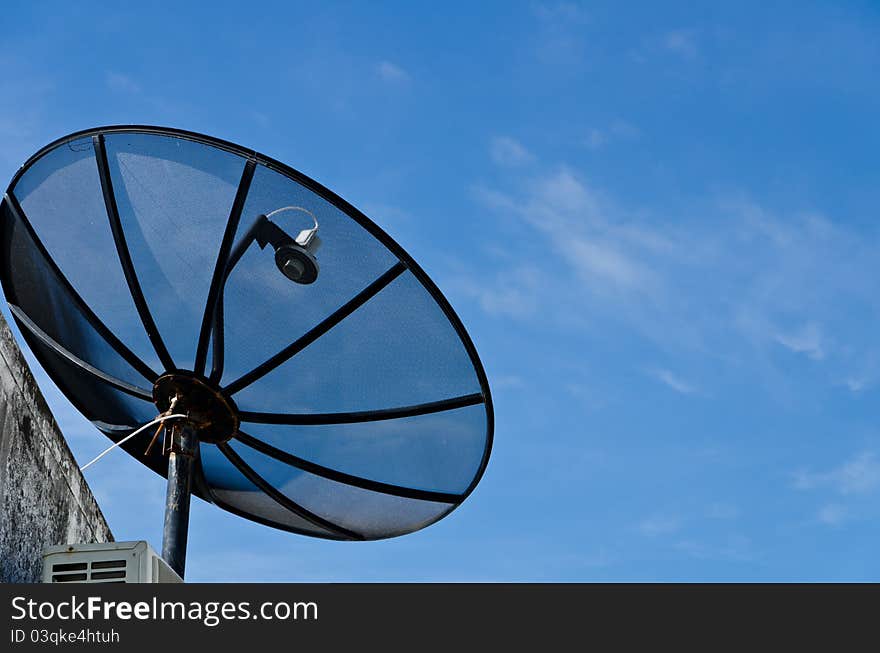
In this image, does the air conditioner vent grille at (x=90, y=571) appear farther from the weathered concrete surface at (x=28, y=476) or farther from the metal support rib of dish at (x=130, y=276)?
the metal support rib of dish at (x=130, y=276)

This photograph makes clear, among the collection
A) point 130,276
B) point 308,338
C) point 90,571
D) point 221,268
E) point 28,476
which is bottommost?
point 90,571

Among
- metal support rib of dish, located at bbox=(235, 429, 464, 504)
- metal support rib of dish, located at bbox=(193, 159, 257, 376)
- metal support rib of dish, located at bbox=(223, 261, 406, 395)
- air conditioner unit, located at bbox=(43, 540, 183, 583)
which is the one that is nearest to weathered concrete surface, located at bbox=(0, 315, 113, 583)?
air conditioner unit, located at bbox=(43, 540, 183, 583)

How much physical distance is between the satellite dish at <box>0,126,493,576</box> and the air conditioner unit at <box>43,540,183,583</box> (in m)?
0.53

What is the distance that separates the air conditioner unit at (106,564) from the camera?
16.7ft

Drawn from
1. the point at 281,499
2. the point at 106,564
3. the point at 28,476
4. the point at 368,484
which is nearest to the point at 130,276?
the point at 28,476

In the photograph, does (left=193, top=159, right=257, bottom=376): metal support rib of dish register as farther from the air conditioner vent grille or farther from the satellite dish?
the air conditioner vent grille

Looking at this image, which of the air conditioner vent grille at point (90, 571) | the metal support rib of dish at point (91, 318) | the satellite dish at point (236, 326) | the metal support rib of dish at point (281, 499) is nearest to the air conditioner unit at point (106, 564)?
the air conditioner vent grille at point (90, 571)

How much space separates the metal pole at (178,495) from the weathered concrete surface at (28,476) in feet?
2.38

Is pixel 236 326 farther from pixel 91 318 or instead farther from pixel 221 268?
pixel 91 318

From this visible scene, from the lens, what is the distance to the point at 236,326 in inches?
241

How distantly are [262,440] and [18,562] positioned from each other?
5.27 feet

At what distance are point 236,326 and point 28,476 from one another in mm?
1360
